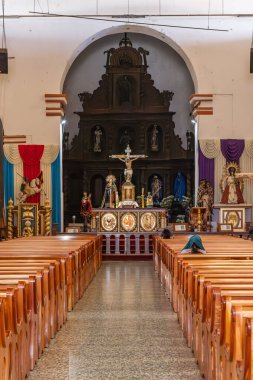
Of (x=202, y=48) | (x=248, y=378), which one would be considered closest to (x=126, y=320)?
(x=248, y=378)

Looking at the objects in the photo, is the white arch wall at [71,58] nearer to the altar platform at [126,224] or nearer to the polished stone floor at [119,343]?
the altar platform at [126,224]

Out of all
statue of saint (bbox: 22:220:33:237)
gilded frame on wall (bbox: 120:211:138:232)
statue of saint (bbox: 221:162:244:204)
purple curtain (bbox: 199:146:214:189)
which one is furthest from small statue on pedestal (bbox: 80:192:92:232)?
statue of saint (bbox: 221:162:244:204)

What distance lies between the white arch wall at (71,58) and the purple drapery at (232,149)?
0.99 ft

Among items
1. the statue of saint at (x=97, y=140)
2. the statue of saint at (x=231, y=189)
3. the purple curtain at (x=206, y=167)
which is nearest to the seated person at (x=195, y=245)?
the statue of saint at (x=231, y=189)

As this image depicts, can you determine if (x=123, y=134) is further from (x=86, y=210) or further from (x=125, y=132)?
(x=86, y=210)

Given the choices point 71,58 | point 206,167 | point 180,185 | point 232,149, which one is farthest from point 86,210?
point 71,58

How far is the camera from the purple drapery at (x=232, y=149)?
19.0 meters

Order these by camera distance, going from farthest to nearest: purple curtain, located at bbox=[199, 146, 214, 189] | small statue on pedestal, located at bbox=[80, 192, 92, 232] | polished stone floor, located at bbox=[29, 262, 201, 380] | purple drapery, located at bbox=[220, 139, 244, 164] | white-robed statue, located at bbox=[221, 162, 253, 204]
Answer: purple curtain, located at bbox=[199, 146, 214, 189] < purple drapery, located at bbox=[220, 139, 244, 164] < white-robed statue, located at bbox=[221, 162, 253, 204] < small statue on pedestal, located at bbox=[80, 192, 92, 232] < polished stone floor, located at bbox=[29, 262, 201, 380]

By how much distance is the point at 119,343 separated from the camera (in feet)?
19.1

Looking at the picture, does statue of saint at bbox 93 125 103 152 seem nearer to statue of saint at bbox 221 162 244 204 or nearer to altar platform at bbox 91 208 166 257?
statue of saint at bbox 221 162 244 204

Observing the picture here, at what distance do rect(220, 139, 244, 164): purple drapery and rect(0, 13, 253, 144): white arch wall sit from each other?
0.30 meters

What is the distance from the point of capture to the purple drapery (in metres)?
19.0

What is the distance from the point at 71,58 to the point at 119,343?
1513cm

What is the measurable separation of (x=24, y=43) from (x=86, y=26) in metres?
2.06
